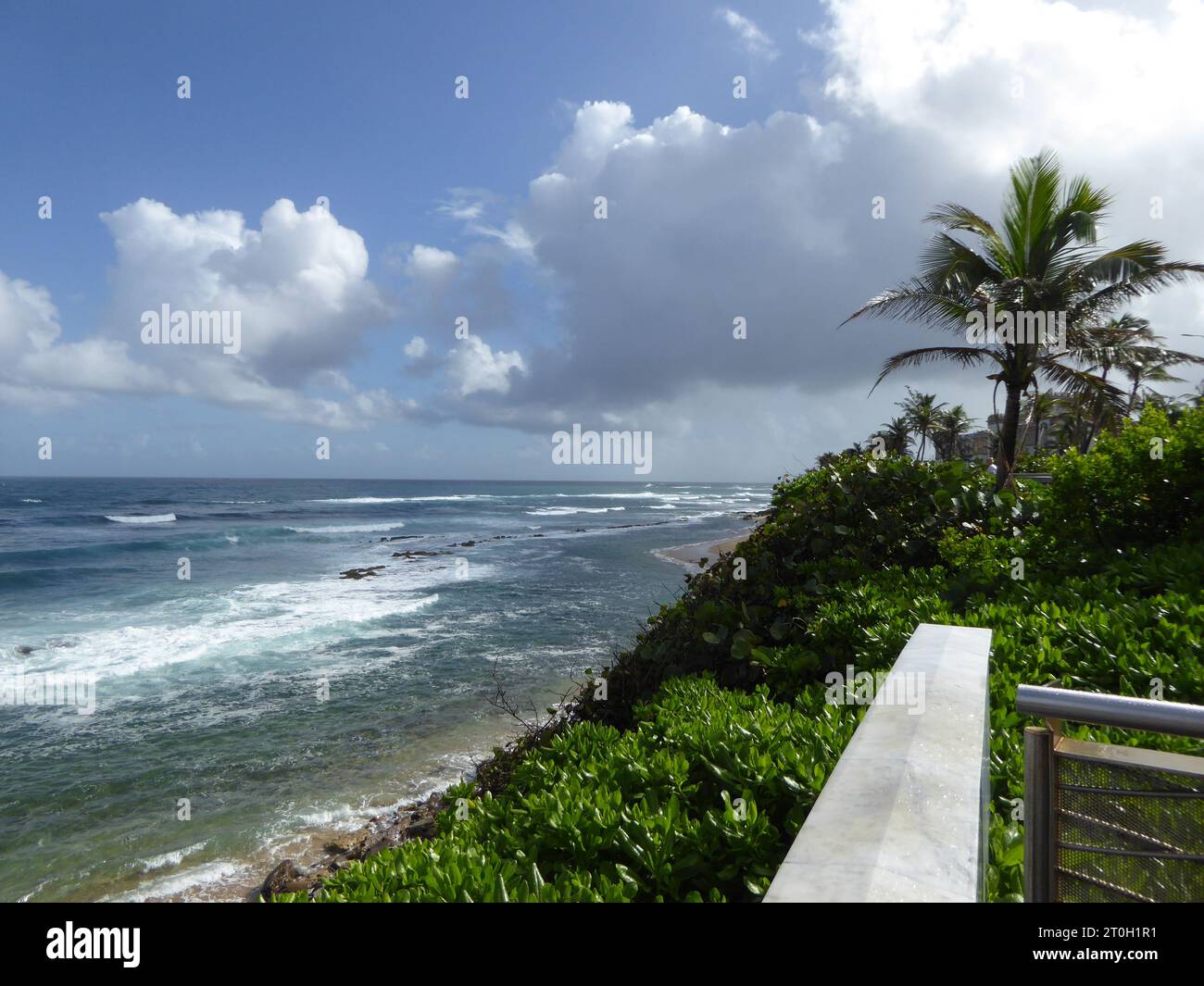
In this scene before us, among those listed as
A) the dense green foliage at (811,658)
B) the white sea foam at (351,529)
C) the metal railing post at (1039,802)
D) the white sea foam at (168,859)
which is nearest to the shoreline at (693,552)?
the dense green foliage at (811,658)

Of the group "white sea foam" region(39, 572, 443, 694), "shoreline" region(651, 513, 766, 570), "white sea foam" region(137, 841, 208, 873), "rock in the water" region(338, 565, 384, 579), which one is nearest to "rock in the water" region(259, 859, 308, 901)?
"white sea foam" region(137, 841, 208, 873)

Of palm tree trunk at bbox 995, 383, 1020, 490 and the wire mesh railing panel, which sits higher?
palm tree trunk at bbox 995, 383, 1020, 490

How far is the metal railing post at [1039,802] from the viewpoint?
5.81 ft

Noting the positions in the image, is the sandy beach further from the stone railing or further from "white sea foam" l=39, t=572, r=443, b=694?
the stone railing

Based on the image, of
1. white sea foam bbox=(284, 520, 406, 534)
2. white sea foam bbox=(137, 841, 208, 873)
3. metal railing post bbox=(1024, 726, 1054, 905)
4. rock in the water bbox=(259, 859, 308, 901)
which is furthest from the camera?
white sea foam bbox=(284, 520, 406, 534)

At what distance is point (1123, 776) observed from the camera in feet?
5.52

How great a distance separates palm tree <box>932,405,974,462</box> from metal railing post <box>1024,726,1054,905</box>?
5592cm

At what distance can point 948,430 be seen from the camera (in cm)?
5438

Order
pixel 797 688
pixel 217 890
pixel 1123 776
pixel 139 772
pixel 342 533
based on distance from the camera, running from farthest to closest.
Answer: pixel 342 533 → pixel 139 772 → pixel 217 890 → pixel 797 688 → pixel 1123 776

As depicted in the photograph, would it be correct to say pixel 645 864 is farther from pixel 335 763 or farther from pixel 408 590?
pixel 408 590

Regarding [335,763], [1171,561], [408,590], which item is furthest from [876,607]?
[408,590]

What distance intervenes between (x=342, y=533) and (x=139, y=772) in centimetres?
3792

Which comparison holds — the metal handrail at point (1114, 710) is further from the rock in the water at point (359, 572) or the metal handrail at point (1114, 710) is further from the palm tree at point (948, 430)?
the palm tree at point (948, 430)

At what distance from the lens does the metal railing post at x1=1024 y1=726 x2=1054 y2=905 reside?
5.81ft
